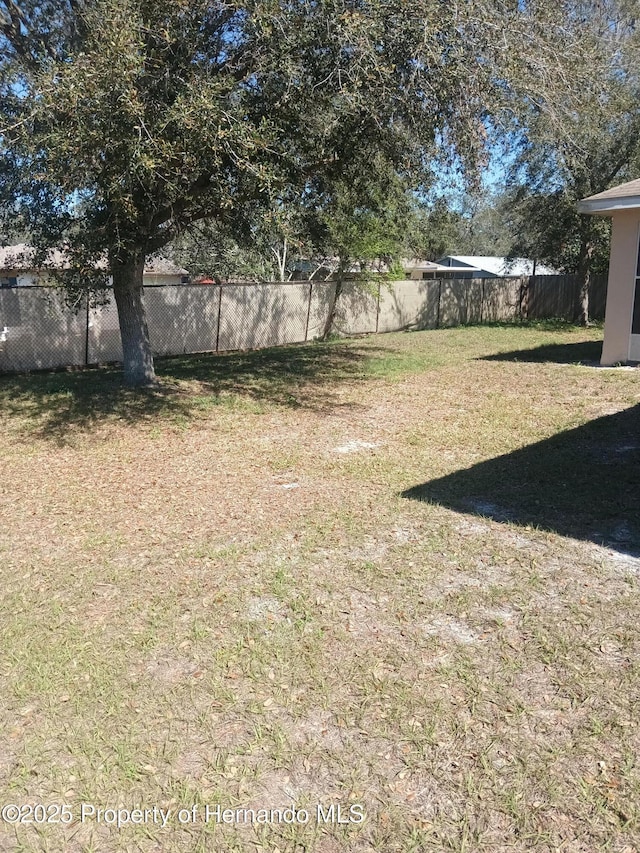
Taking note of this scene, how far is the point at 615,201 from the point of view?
35.5 feet

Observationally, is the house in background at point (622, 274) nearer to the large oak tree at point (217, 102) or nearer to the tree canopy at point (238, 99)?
the tree canopy at point (238, 99)

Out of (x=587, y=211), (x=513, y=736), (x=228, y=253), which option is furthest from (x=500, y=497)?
(x=228, y=253)

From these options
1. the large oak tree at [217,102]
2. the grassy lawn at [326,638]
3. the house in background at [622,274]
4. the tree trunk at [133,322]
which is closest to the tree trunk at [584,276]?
the house in background at [622,274]

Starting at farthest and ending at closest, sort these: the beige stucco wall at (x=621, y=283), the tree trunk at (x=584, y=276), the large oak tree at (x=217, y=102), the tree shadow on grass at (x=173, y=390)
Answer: the tree trunk at (x=584, y=276)
the beige stucco wall at (x=621, y=283)
the tree shadow on grass at (x=173, y=390)
the large oak tree at (x=217, y=102)

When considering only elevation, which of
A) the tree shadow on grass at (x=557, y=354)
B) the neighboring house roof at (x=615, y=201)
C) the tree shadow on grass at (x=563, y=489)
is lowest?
the tree shadow on grass at (x=563, y=489)

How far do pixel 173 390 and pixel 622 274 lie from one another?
25.2 feet

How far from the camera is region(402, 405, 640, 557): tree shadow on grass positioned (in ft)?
15.7

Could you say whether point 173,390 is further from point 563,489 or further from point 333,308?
point 333,308

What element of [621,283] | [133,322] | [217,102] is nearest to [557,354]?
[621,283]

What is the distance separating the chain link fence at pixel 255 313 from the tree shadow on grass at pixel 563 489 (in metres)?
5.79

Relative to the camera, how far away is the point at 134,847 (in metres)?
2.24

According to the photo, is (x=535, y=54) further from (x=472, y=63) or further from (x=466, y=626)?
(x=466, y=626)

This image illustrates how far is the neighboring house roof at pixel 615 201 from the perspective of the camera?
418 inches

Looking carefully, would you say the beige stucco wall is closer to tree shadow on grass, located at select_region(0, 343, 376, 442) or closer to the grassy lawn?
tree shadow on grass, located at select_region(0, 343, 376, 442)
